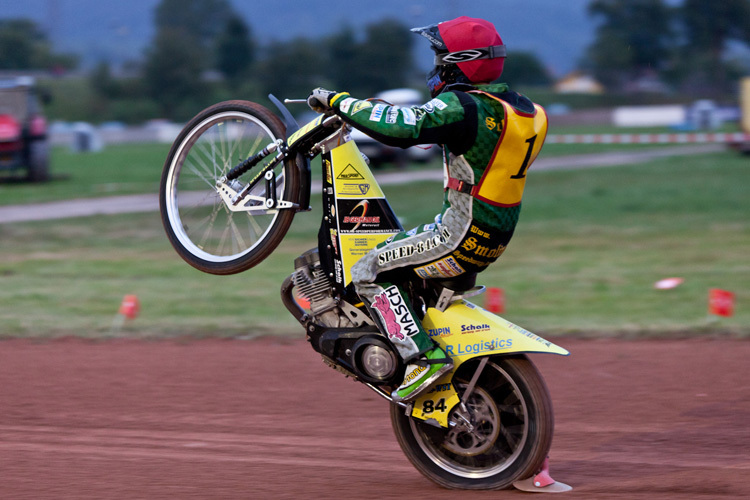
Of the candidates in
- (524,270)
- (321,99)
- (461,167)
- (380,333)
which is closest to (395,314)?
(380,333)

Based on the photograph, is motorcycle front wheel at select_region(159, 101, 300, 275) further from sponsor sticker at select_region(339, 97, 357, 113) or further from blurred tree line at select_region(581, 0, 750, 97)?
blurred tree line at select_region(581, 0, 750, 97)

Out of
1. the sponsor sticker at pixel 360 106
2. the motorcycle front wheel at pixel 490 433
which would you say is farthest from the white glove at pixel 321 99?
the motorcycle front wheel at pixel 490 433

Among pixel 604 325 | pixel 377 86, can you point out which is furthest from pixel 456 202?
pixel 377 86

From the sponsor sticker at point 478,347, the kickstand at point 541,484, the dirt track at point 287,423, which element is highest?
the sponsor sticker at point 478,347

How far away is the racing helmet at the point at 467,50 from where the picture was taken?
15.3ft

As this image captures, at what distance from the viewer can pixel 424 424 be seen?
17.0 feet

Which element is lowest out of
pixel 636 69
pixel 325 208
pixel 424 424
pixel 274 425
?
pixel 636 69

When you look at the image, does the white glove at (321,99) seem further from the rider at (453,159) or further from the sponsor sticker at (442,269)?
the sponsor sticker at (442,269)

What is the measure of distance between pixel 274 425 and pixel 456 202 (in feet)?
7.53

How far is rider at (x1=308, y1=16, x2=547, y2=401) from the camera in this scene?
459cm

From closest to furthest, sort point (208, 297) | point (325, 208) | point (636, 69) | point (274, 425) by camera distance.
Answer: point (325, 208), point (274, 425), point (208, 297), point (636, 69)

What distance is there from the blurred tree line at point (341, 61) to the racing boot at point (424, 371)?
182 feet

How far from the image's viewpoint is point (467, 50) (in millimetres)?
4676

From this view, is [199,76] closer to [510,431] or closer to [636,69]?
[636,69]
